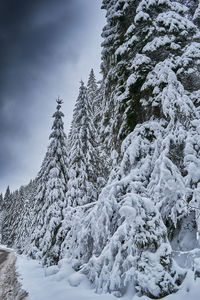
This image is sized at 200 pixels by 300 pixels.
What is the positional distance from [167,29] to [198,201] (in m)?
6.44

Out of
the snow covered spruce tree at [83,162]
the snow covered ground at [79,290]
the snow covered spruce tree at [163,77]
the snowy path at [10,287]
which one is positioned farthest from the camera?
the snow covered spruce tree at [83,162]

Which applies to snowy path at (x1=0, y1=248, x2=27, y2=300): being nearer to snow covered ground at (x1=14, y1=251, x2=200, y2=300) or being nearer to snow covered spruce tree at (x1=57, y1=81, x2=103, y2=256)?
snow covered ground at (x1=14, y1=251, x2=200, y2=300)

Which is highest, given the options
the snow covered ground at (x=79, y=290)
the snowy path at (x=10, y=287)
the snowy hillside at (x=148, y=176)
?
the snowy hillside at (x=148, y=176)

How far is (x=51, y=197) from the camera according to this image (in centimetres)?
1546

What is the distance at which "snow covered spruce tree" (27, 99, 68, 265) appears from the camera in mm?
14188

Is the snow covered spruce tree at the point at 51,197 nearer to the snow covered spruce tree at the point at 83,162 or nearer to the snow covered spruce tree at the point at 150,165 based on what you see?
the snow covered spruce tree at the point at 83,162

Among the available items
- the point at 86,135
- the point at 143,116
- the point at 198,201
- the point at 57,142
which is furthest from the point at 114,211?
the point at 57,142

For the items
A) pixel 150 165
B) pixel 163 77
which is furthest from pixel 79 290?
pixel 163 77

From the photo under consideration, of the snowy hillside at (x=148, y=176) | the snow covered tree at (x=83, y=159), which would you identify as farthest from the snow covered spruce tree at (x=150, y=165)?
the snow covered tree at (x=83, y=159)

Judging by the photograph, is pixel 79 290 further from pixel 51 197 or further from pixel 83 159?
pixel 51 197

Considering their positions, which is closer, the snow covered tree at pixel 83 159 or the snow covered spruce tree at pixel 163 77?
the snow covered spruce tree at pixel 163 77

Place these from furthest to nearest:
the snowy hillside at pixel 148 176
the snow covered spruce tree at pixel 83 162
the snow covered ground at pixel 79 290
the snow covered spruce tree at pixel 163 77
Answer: the snow covered spruce tree at pixel 83 162
the snow covered spruce tree at pixel 163 77
the snowy hillside at pixel 148 176
the snow covered ground at pixel 79 290

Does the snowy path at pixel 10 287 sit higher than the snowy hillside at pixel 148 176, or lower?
lower

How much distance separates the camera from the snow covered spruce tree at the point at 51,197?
14188 mm
